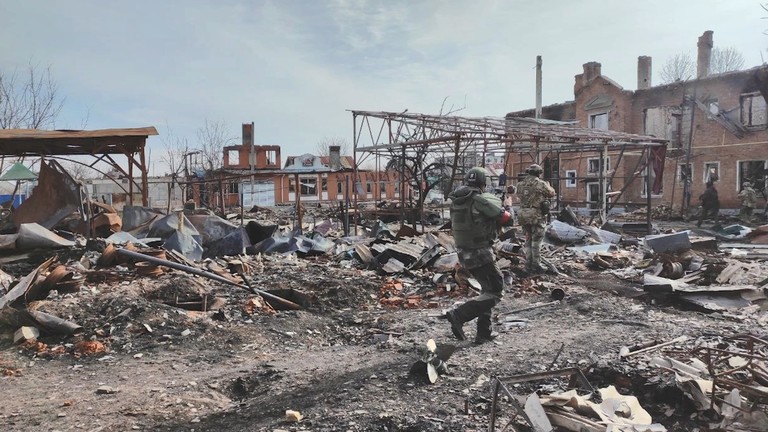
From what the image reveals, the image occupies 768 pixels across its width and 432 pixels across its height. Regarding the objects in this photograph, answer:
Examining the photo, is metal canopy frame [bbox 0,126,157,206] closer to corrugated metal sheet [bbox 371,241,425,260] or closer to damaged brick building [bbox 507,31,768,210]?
corrugated metal sheet [bbox 371,241,425,260]

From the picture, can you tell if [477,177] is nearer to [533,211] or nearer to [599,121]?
[533,211]

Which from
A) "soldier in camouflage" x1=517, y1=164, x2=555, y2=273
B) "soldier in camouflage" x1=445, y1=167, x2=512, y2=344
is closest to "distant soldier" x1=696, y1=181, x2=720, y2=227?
"soldier in camouflage" x1=517, y1=164, x2=555, y2=273

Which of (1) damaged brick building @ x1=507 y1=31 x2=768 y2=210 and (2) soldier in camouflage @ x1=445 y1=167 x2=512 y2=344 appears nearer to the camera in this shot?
(2) soldier in camouflage @ x1=445 y1=167 x2=512 y2=344

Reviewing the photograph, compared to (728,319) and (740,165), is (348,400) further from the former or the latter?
(740,165)

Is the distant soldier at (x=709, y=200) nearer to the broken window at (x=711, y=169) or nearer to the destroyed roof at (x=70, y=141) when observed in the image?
the broken window at (x=711, y=169)

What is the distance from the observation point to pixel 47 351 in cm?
506

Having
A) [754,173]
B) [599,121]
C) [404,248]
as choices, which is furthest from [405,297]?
[599,121]

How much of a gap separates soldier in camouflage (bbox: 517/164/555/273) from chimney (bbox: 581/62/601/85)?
23.5 meters

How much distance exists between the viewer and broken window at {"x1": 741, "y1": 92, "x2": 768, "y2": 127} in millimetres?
22152

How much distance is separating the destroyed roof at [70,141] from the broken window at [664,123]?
2367cm

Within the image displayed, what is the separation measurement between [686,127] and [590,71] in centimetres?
691

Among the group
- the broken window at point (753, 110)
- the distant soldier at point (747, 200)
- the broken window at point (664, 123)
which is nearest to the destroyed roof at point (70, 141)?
the distant soldier at point (747, 200)

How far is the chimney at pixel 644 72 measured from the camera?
2920cm

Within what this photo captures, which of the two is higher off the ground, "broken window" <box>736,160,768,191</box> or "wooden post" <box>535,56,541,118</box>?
"wooden post" <box>535,56,541,118</box>
